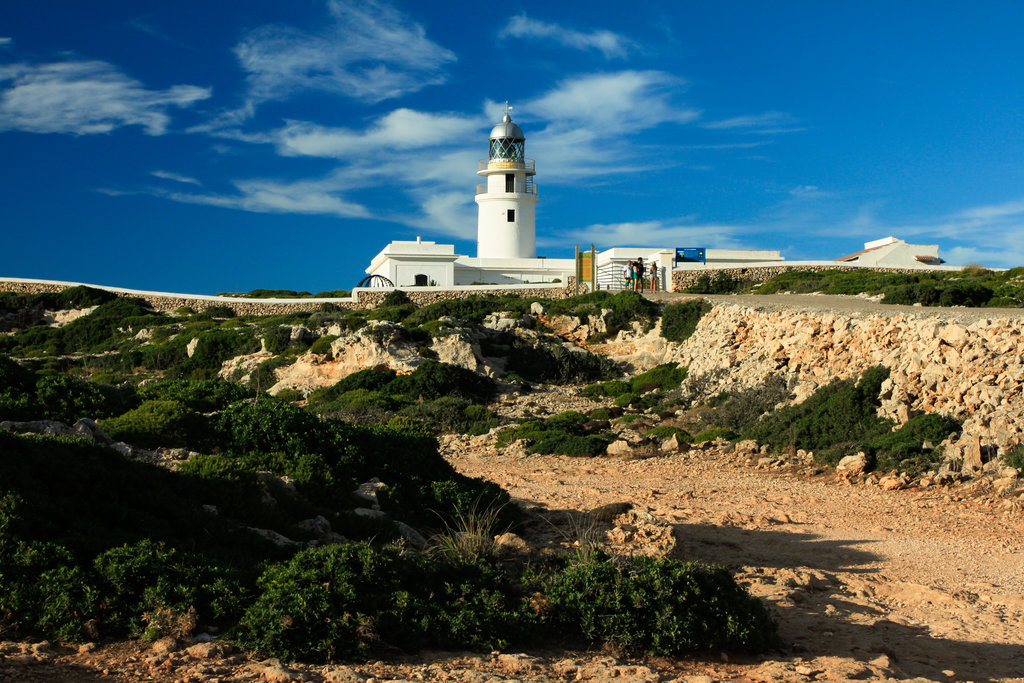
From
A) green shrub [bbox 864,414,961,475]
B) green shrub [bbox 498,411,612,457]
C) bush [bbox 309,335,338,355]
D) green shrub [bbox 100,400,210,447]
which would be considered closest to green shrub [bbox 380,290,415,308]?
bush [bbox 309,335,338,355]

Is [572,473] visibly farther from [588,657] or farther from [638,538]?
[588,657]

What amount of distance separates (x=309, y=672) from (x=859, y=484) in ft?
32.0

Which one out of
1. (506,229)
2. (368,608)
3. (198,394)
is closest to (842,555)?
(368,608)

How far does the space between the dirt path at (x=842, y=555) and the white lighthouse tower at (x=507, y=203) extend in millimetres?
33641

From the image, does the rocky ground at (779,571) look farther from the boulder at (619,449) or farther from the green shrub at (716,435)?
the green shrub at (716,435)

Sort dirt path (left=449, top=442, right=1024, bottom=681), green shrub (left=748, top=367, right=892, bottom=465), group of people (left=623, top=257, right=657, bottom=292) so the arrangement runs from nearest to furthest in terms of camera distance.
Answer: dirt path (left=449, top=442, right=1024, bottom=681) < green shrub (left=748, top=367, right=892, bottom=465) < group of people (left=623, top=257, right=657, bottom=292)

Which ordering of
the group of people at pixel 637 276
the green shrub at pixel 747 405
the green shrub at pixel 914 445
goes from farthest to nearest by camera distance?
the group of people at pixel 637 276
the green shrub at pixel 747 405
the green shrub at pixel 914 445

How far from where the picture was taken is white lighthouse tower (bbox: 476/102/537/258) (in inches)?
1858

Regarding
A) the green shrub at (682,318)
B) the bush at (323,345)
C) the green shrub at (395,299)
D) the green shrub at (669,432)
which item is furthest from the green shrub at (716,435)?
the green shrub at (395,299)

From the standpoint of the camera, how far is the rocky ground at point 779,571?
15.2 feet

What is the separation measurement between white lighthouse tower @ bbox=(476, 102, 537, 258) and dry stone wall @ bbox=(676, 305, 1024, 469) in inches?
1071

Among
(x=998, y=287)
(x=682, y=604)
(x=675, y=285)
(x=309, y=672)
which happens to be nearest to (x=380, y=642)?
(x=309, y=672)

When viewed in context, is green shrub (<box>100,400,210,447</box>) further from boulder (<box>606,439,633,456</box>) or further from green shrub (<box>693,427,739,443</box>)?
green shrub (<box>693,427,739,443</box>)

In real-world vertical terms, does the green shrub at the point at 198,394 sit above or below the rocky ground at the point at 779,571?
above
